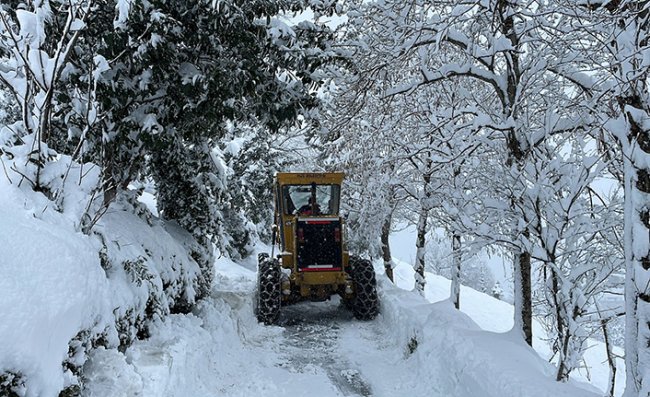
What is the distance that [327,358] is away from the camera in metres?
7.36

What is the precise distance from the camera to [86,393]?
12.2 ft

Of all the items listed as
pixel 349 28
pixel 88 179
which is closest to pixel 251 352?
pixel 88 179

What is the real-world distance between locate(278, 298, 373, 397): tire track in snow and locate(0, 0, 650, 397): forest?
1871 millimetres

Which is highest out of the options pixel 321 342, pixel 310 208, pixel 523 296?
pixel 310 208

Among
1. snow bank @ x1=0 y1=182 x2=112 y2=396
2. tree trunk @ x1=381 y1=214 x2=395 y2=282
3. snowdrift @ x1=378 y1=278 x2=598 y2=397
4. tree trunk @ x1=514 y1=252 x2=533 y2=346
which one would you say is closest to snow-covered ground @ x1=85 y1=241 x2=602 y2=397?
snowdrift @ x1=378 y1=278 x2=598 y2=397

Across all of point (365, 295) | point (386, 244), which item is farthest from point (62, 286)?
point (386, 244)

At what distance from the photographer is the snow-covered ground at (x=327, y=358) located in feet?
14.8

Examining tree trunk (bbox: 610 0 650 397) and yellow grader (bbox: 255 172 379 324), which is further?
yellow grader (bbox: 255 172 379 324)

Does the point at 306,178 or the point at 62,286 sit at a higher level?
the point at 306,178

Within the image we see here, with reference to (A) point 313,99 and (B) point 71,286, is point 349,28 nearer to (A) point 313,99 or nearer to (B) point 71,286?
(A) point 313,99

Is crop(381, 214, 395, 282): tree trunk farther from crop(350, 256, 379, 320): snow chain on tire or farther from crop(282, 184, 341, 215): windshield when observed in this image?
crop(350, 256, 379, 320): snow chain on tire

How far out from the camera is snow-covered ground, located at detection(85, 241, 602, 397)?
14.8ft

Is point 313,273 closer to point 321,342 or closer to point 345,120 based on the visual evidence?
point 321,342

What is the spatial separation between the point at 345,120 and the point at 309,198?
3024 mm
